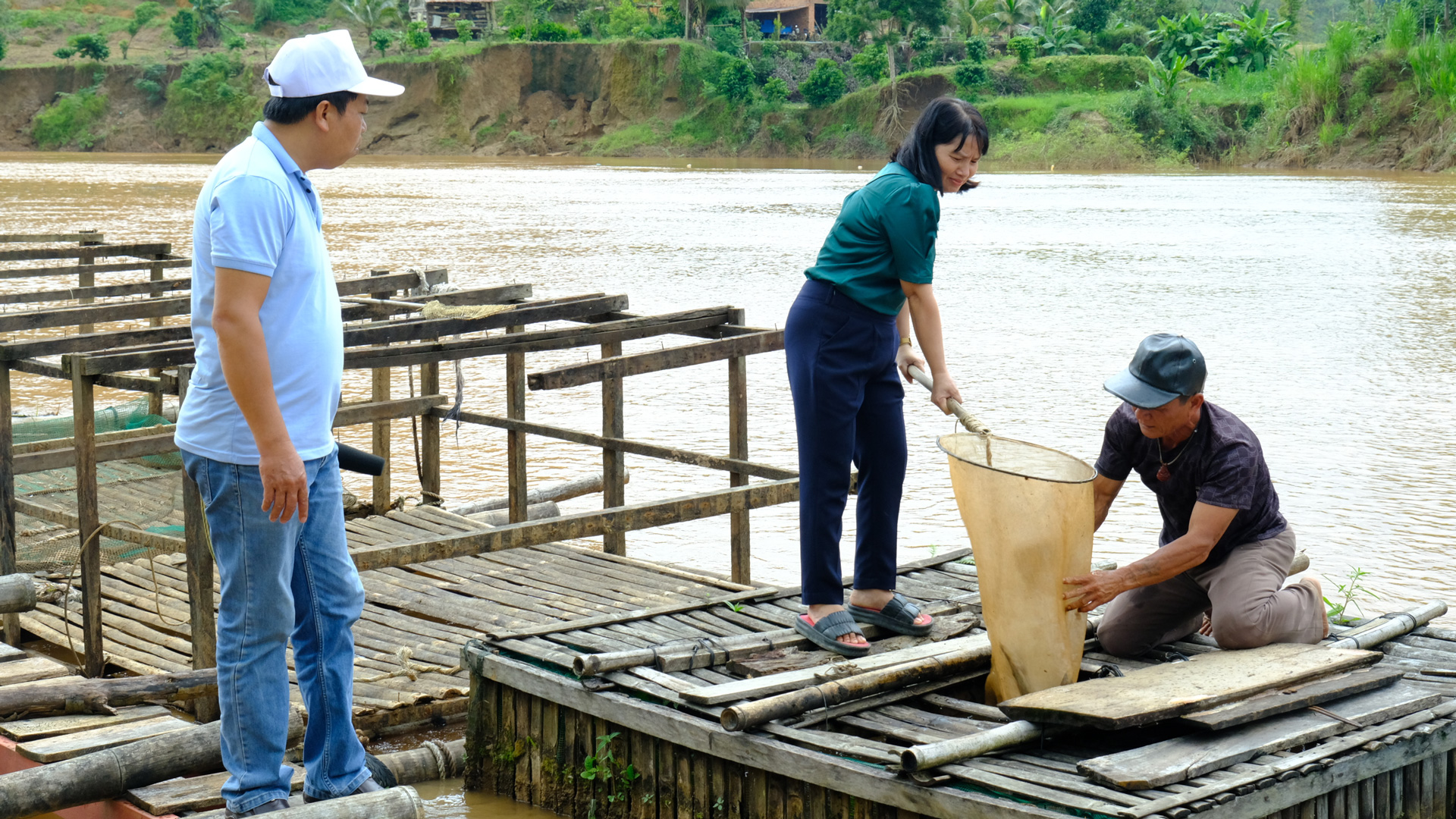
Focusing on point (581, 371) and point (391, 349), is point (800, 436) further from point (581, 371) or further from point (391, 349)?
point (391, 349)

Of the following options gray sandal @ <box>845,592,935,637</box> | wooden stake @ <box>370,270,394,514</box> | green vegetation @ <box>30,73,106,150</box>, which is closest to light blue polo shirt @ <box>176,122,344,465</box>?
gray sandal @ <box>845,592,935,637</box>

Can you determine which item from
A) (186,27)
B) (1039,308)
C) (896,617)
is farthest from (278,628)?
(186,27)

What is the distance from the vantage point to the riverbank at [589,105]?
55.0 metres

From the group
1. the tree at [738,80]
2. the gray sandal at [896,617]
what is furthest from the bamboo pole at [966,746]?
the tree at [738,80]

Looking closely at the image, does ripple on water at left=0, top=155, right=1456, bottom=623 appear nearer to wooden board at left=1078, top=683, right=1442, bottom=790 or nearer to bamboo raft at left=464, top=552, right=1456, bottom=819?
bamboo raft at left=464, top=552, right=1456, bottom=819

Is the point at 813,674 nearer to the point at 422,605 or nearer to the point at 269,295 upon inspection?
the point at 269,295

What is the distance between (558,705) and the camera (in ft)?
14.9

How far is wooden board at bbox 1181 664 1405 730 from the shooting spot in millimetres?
3691

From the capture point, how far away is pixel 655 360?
6.05 meters

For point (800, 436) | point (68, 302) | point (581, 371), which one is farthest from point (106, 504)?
point (68, 302)

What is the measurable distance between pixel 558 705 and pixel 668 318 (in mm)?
2503

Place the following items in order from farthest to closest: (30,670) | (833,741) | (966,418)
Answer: (30,670)
(966,418)
(833,741)

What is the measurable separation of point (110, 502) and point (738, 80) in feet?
185

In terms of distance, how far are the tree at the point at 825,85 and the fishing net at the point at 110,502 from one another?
53.1 metres
